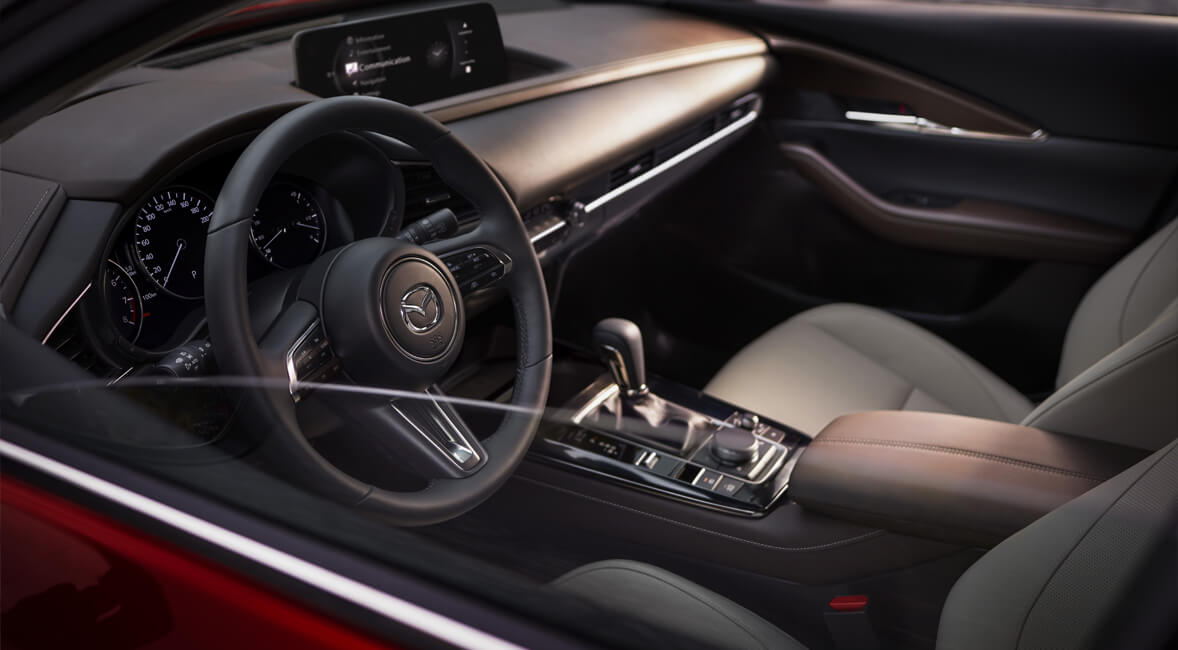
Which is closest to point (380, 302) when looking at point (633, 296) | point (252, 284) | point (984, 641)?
point (252, 284)

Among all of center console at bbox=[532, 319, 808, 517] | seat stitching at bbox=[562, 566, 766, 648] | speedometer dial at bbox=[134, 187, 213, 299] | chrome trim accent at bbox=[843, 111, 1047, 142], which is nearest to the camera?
seat stitching at bbox=[562, 566, 766, 648]

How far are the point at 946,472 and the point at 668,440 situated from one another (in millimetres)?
492

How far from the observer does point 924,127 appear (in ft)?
8.13

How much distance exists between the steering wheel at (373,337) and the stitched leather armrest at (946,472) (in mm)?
378

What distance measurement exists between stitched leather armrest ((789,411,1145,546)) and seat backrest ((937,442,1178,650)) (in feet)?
0.44

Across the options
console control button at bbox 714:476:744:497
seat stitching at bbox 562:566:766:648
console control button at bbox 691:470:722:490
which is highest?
seat stitching at bbox 562:566:766:648

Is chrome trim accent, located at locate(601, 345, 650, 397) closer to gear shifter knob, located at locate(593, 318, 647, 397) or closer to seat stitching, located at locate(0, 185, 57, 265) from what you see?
gear shifter knob, located at locate(593, 318, 647, 397)

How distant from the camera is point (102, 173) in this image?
1.07 metres

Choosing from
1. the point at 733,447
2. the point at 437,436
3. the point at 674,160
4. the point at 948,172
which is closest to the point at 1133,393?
the point at 733,447

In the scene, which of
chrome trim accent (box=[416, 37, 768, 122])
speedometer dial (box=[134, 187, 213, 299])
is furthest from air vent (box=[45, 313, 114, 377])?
chrome trim accent (box=[416, 37, 768, 122])

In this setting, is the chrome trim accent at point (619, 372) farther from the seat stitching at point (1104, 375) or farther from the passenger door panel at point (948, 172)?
the passenger door panel at point (948, 172)

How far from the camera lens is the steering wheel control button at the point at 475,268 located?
1.23 meters

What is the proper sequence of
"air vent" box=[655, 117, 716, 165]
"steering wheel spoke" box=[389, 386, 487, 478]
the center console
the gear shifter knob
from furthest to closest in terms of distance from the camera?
"air vent" box=[655, 117, 716, 165] < the gear shifter knob < the center console < "steering wheel spoke" box=[389, 386, 487, 478]

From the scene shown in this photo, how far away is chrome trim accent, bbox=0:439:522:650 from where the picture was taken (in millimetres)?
682
